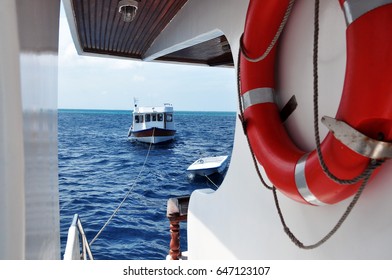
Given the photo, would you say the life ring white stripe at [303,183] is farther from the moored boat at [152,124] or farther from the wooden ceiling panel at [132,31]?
the moored boat at [152,124]

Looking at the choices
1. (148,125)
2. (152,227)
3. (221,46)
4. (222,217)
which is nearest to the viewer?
(222,217)

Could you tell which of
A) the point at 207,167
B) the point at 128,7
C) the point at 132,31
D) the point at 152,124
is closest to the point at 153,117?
the point at 152,124

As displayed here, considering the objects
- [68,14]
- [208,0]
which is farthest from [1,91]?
[68,14]

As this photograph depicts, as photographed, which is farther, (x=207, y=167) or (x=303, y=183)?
(x=207, y=167)

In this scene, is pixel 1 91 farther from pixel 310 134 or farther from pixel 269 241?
pixel 269 241

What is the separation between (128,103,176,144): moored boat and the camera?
49.2ft

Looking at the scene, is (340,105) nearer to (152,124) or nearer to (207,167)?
(207,167)

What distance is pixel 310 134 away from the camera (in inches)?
39.1

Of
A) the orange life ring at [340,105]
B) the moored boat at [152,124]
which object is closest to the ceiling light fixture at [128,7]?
the orange life ring at [340,105]

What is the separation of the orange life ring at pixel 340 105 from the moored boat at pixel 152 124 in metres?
14.1

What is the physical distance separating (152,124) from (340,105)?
14.8m

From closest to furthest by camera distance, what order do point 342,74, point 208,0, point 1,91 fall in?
1. point 1,91
2. point 342,74
3. point 208,0

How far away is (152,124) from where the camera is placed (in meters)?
15.3
